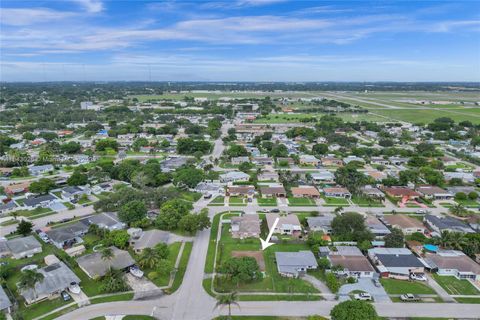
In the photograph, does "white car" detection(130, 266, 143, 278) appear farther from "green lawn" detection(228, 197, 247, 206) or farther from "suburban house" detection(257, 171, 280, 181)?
"suburban house" detection(257, 171, 280, 181)

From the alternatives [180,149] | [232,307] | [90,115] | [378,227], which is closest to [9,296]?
[232,307]

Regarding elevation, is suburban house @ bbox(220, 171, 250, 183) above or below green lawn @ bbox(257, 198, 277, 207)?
above

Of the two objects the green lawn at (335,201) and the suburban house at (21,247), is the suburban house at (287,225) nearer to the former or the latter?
the green lawn at (335,201)

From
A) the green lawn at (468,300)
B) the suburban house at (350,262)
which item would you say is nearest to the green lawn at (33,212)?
the suburban house at (350,262)

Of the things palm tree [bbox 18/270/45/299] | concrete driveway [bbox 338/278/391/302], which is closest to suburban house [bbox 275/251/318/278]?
concrete driveway [bbox 338/278/391/302]

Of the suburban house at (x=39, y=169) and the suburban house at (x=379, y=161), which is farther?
the suburban house at (x=379, y=161)

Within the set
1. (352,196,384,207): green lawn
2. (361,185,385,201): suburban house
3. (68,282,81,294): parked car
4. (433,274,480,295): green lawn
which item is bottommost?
(433,274,480,295): green lawn

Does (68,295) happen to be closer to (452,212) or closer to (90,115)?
(452,212)
